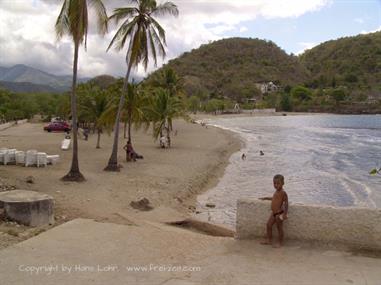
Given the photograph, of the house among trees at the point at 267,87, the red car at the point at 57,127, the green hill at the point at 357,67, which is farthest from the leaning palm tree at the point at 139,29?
the house among trees at the point at 267,87

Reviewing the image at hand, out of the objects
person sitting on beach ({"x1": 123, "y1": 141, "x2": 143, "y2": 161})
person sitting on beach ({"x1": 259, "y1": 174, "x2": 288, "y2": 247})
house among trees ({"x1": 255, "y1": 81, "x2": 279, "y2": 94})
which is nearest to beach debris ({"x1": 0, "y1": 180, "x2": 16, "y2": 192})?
person sitting on beach ({"x1": 259, "y1": 174, "x2": 288, "y2": 247})

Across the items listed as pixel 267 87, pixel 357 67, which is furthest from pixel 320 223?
pixel 267 87

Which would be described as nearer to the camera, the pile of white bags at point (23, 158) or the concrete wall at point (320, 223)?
the concrete wall at point (320, 223)

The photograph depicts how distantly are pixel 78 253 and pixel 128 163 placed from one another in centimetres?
1631

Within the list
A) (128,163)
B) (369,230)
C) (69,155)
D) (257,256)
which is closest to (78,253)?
(257,256)

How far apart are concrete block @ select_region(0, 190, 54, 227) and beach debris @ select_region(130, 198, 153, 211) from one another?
14.0 feet

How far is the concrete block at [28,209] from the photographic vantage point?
29.6 ft

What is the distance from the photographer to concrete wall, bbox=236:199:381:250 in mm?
6879

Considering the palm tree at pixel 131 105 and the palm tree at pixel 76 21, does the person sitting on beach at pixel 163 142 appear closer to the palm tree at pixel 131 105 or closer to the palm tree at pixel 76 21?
the palm tree at pixel 131 105

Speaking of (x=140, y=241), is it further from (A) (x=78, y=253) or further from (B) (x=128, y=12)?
(B) (x=128, y=12)

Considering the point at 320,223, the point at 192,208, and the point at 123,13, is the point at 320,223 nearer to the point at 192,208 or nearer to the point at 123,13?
the point at 192,208

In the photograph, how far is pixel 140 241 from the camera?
25.5 ft

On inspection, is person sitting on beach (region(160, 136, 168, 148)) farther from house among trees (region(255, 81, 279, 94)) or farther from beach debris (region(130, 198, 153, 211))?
house among trees (region(255, 81, 279, 94))

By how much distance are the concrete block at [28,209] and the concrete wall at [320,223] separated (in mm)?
4149
